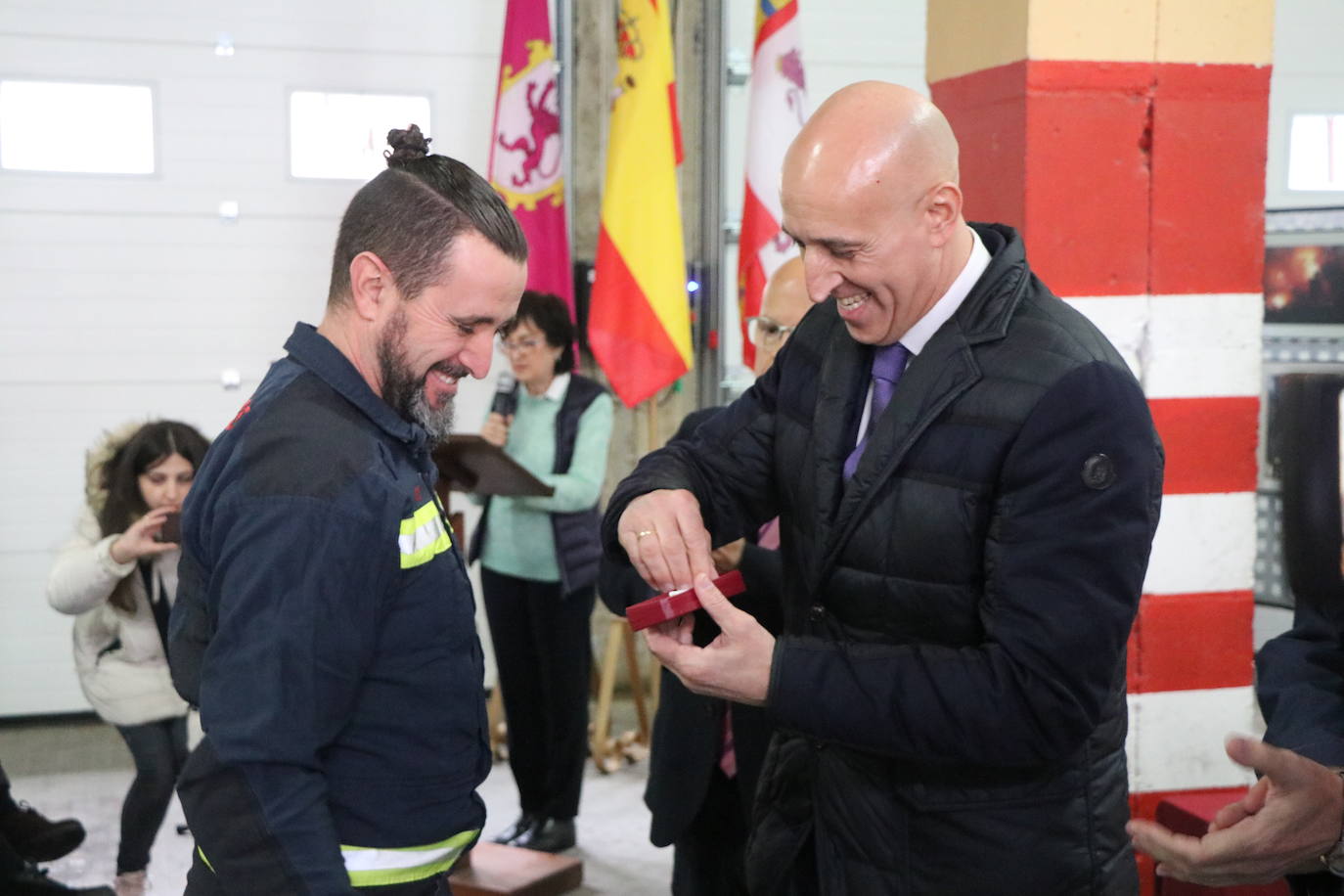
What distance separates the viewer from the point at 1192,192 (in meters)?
2.58

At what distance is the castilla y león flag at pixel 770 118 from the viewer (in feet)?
15.2

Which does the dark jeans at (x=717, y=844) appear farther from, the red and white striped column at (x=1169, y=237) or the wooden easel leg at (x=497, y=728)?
the wooden easel leg at (x=497, y=728)

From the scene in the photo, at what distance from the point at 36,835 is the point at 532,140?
275 centimetres

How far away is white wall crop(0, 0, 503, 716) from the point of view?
4.82 m

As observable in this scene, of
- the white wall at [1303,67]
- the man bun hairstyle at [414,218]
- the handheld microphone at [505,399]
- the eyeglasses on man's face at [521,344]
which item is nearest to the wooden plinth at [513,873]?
the handheld microphone at [505,399]

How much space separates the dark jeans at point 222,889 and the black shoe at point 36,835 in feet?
6.79

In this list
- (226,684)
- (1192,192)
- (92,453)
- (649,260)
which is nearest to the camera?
(226,684)

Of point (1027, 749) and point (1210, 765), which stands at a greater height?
point (1027, 749)

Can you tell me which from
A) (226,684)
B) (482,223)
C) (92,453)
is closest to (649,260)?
(92,453)

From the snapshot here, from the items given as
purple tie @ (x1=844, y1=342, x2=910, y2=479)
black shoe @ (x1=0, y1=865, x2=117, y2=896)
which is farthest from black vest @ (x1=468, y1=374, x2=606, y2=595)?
purple tie @ (x1=844, y1=342, x2=910, y2=479)

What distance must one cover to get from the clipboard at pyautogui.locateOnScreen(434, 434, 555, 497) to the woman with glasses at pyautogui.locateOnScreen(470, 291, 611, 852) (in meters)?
0.16

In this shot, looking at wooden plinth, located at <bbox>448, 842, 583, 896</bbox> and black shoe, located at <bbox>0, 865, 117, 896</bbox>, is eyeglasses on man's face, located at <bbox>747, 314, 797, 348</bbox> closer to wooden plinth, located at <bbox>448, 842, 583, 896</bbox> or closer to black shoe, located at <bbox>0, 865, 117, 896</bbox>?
wooden plinth, located at <bbox>448, 842, 583, 896</bbox>

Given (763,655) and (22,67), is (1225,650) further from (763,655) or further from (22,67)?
(22,67)

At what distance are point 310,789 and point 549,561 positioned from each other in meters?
2.51
